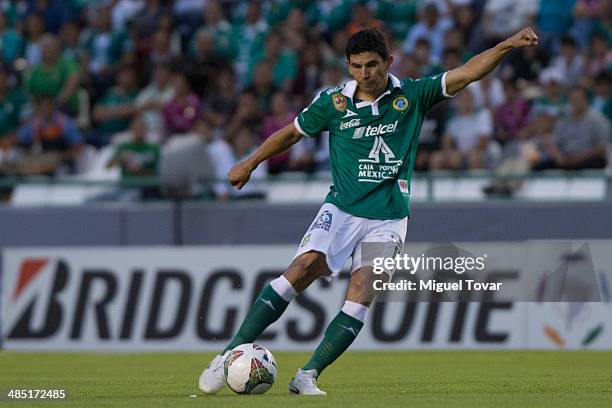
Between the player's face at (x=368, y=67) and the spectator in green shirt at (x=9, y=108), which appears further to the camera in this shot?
the spectator in green shirt at (x=9, y=108)

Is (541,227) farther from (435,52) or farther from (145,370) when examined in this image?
(145,370)

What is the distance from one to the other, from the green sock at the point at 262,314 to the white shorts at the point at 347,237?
1.06 feet

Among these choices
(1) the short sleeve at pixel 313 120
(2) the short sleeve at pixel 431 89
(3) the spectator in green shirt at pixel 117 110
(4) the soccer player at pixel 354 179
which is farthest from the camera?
(3) the spectator in green shirt at pixel 117 110

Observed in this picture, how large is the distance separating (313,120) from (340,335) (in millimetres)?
1444

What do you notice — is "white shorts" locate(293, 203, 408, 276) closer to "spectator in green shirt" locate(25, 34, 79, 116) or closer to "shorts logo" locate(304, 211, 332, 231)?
"shorts logo" locate(304, 211, 332, 231)

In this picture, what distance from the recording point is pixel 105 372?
11953 mm

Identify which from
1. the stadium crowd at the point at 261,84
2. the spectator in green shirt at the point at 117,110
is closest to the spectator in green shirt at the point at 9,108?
the stadium crowd at the point at 261,84

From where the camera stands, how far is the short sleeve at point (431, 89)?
28.7ft

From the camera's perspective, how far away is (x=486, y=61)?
27.6ft

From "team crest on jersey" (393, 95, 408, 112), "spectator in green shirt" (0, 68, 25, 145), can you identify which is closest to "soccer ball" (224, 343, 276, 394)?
"team crest on jersey" (393, 95, 408, 112)

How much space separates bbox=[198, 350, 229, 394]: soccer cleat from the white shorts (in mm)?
845

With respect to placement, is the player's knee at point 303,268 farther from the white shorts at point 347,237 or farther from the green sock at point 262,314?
the green sock at point 262,314

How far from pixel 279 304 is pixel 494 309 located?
686cm

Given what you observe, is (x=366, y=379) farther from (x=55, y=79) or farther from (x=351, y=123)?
(x=55, y=79)
